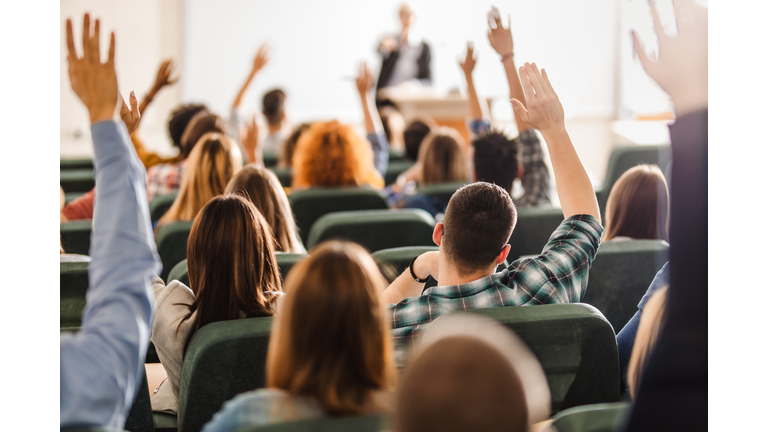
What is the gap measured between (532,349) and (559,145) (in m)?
0.49

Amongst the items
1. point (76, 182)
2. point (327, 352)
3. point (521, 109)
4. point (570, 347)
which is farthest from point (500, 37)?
point (76, 182)

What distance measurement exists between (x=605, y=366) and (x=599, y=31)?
6.92 m

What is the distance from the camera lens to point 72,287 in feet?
5.04

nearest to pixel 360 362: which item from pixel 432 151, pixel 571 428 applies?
pixel 571 428

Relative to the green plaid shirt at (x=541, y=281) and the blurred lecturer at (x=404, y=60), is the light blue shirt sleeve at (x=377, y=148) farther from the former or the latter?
the blurred lecturer at (x=404, y=60)

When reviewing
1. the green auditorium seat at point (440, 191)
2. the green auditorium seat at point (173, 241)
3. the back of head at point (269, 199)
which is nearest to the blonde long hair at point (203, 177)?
the green auditorium seat at point (173, 241)

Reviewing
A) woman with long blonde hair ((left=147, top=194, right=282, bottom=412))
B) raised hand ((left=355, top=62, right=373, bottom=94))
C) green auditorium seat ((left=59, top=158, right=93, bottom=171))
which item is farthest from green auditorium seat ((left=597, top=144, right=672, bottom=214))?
green auditorium seat ((left=59, top=158, right=93, bottom=171))

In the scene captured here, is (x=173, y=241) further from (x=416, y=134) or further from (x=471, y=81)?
(x=416, y=134)

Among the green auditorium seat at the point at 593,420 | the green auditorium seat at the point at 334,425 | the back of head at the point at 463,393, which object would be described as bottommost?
the green auditorium seat at the point at 593,420

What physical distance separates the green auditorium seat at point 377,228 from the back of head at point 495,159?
38 centimetres

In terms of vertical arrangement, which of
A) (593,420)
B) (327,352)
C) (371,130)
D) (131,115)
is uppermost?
(371,130)

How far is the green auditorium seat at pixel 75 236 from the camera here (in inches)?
81.7

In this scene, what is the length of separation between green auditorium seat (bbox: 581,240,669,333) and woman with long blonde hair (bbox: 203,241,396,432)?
1.01 m
